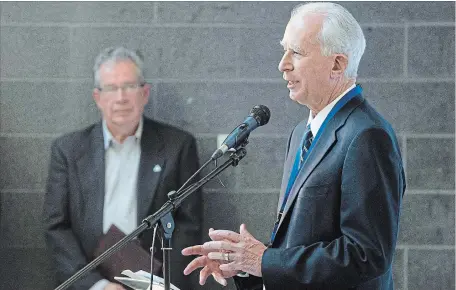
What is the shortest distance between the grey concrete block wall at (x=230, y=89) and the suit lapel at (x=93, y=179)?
0.11 metres

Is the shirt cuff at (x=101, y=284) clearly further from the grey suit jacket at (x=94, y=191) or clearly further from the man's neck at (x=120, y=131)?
the man's neck at (x=120, y=131)

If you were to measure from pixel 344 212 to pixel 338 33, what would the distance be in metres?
0.44

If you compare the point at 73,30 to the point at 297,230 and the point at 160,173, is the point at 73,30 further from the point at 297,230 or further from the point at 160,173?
the point at 297,230

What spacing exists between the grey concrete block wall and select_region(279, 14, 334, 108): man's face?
50.7 inches

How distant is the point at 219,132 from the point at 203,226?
387 mm

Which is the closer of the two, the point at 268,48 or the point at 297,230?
the point at 297,230

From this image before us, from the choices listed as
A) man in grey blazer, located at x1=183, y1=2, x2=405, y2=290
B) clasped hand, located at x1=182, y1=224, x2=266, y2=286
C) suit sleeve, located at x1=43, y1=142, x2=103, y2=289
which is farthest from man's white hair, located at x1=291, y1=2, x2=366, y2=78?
suit sleeve, located at x1=43, y1=142, x2=103, y2=289

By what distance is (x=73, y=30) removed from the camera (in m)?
3.38

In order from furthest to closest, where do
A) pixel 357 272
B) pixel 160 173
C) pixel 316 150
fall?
pixel 160 173 < pixel 316 150 < pixel 357 272

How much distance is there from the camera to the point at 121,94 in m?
3.31

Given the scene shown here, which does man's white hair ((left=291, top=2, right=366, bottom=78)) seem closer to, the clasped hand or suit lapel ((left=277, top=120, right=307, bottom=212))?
suit lapel ((left=277, top=120, right=307, bottom=212))

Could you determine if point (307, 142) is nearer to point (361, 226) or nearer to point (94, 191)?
point (361, 226)

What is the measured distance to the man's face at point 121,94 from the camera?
3.31 meters

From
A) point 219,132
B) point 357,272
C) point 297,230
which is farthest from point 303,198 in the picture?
point 219,132
